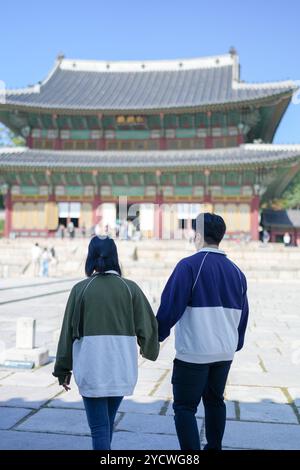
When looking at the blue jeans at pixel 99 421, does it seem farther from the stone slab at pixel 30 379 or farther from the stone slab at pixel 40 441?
the stone slab at pixel 30 379

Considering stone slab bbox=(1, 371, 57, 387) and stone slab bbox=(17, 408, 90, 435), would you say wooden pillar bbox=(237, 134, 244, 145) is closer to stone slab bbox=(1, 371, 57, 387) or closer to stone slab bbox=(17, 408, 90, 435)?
stone slab bbox=(1, 371, 57, 387)

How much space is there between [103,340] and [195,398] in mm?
661

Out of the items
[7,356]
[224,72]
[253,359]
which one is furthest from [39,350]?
[224,72]

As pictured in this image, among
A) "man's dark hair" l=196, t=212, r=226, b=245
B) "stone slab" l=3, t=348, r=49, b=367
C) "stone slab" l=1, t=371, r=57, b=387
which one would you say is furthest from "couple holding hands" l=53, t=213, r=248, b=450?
"stone slab" l=3, t=348, r=49, b=367

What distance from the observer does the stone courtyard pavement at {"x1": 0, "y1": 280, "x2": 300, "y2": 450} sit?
349 centimetres

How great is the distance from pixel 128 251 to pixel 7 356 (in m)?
17.2

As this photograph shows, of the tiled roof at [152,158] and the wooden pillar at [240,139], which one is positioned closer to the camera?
the tiled roof at [152,158]

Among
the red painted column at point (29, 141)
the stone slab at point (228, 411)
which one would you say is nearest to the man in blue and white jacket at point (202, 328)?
the stone slab at point (228, 411)

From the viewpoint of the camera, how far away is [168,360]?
6.34 metres

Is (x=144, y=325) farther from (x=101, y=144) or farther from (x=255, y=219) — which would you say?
(x=101, y=144)

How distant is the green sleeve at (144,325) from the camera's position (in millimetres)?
2842

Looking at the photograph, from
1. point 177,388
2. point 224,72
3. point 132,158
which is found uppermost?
point 224,72

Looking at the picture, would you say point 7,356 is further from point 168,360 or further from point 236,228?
point 236,228

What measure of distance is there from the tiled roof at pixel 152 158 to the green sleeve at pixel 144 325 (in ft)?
76.2
